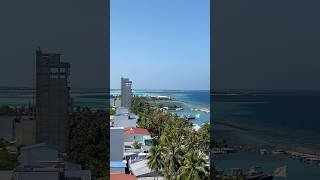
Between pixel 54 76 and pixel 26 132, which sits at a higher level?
pixel 54 76

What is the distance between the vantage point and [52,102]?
6.60 m

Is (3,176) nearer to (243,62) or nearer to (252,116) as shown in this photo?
(243,62)

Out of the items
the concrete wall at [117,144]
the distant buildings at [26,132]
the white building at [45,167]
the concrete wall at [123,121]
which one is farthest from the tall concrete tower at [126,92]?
the white building at [45,167]

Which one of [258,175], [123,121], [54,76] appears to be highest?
[54,76]

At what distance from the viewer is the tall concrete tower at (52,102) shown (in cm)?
646

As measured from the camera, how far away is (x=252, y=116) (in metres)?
15.3

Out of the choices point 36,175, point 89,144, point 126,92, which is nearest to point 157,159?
point 89,144

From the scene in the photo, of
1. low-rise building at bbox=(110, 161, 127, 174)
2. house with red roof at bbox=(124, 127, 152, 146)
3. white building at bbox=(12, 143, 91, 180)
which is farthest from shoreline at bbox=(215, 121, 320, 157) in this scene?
white building at bbox=(12, 143, 91, 180)

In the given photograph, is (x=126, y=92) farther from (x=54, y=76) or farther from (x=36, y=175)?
(x=36, y=175)

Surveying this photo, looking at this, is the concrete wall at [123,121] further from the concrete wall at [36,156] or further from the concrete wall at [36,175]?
the concrete wall at [36,175]

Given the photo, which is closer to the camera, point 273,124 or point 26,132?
point 26,132

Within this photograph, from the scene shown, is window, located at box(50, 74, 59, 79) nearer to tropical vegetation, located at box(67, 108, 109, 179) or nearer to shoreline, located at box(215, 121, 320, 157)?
tropical vegetation, located at box(67, 108, 109, 179)

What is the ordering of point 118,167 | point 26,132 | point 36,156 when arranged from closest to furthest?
point 36,156, point 26,132, point 118,167

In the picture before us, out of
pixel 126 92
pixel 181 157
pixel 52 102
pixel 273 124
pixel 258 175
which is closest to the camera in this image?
pixel 52 102
